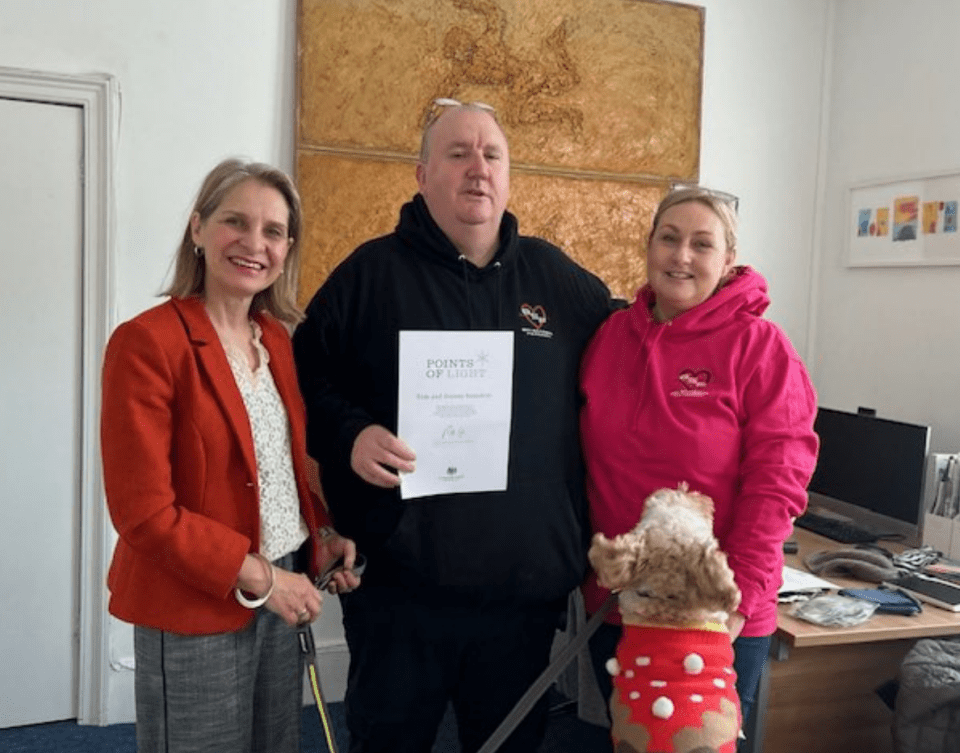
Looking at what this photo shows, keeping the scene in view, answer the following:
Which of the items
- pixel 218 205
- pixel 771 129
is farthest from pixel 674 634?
pixel 771 129

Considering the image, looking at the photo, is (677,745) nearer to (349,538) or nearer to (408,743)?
(408,743)

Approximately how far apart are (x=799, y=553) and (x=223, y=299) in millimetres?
2112

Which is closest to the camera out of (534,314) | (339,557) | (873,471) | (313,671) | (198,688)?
(198,688)

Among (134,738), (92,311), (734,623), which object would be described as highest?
(92,311)

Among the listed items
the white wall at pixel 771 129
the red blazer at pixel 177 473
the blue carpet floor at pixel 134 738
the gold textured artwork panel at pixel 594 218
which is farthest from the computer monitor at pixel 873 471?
the red blazer at pixel 177 473

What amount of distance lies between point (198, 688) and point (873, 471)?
2.44 meters

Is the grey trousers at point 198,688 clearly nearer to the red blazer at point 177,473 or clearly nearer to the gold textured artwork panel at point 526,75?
the red blazer at point 177,473

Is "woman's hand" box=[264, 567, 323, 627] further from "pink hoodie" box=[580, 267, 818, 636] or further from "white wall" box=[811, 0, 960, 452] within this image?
"white wall" box=[811, 0, 960, 452]

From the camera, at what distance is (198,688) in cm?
142

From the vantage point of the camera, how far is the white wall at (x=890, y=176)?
3178 millimetres

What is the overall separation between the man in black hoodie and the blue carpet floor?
1.26 metres

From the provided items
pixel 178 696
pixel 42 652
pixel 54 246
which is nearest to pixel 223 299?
pixel 178 696

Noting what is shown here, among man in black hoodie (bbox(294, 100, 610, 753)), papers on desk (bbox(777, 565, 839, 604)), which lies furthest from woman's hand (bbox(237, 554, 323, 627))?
papers on desk (bbox(777, 565, 839, 604))

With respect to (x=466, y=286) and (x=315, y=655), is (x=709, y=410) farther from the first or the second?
(x=315, y=655)
